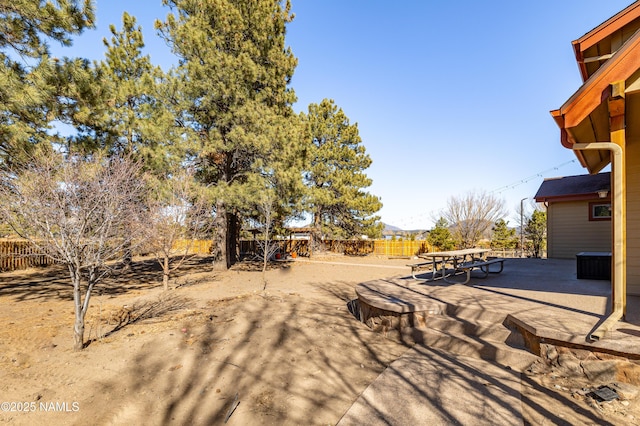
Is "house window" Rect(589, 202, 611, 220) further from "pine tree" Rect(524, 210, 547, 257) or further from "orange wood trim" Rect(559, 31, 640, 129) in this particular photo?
"orange wood trim" Rect(559, 31, 640, 129)

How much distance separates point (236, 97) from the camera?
11023 mm

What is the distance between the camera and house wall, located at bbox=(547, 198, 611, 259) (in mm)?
11117

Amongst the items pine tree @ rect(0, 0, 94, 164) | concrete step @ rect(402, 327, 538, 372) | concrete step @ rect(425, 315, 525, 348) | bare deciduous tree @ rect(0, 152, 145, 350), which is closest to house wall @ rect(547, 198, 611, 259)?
concrete step @ rect(425, 315, 525, 348)

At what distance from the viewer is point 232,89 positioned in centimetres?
1084

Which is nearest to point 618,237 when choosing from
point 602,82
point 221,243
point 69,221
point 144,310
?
point 602,82

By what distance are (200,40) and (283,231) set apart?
35.7 ft

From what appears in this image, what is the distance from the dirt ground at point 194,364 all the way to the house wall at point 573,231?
1080cm

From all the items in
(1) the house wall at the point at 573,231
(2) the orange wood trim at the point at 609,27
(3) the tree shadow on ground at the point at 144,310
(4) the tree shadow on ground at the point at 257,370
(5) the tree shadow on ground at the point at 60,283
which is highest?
(2) the orange wood trim at the point at 609,27

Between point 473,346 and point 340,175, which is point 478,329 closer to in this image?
point 473,346

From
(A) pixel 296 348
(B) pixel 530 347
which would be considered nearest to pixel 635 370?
(B) pixel 530 347

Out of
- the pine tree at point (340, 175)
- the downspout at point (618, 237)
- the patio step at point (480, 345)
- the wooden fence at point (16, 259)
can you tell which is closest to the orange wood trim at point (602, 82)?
the downspout at point (618, 237)

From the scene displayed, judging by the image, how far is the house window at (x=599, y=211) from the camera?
10.9 m

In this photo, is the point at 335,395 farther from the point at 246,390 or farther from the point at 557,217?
the point at 557,217

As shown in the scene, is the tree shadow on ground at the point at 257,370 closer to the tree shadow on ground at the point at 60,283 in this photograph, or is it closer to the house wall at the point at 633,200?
the tree shadow on ground at the point at 60,283
